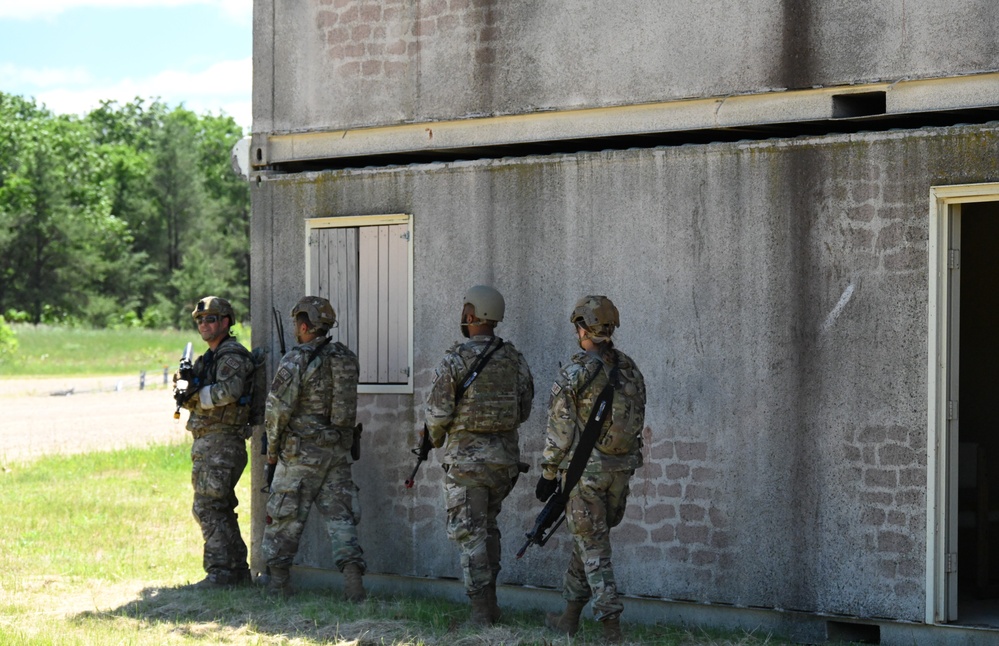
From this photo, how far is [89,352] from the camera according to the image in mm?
41406

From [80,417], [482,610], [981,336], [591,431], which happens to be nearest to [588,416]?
[591,431]

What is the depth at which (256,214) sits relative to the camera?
31.9 ft

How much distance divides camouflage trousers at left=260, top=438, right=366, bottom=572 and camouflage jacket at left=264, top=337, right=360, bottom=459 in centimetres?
12

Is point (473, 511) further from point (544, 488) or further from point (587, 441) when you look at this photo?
point (587, 441)

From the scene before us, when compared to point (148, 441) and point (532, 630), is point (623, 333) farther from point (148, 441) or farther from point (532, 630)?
point (148, 441)

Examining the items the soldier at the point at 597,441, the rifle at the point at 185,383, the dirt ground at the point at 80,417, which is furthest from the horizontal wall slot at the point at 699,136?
the dirt ground at the point at 80,417

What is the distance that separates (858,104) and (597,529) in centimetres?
275

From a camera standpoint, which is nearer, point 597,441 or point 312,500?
point 597,441

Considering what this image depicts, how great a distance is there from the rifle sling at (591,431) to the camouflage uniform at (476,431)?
0.74 meters

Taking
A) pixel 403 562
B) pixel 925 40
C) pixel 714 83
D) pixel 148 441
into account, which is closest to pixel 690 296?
pixel 714 83

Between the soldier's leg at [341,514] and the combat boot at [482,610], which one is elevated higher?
the soldier's leg at [341,514]

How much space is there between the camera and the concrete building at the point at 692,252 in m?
7.05

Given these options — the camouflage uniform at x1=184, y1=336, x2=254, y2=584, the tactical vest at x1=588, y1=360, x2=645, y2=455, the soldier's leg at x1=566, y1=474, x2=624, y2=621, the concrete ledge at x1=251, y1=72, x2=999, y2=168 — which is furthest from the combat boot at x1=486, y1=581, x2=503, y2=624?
the concrete ledge at x1=251, y1=72, x2=999, y2=168

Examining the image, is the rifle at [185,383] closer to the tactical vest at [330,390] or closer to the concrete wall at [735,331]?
the tactical vest at [330,390]
